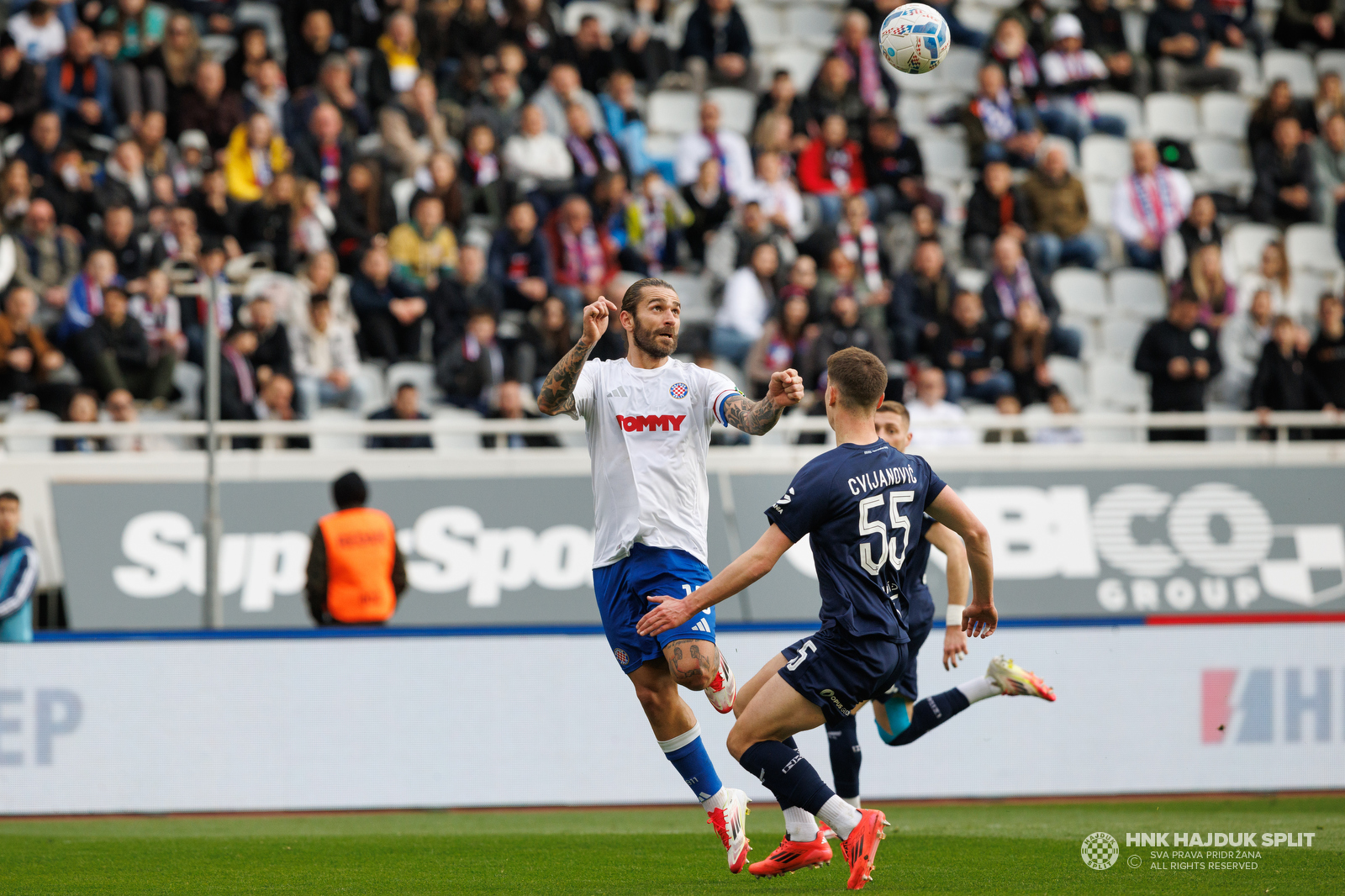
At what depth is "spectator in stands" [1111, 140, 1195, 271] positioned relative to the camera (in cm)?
1767

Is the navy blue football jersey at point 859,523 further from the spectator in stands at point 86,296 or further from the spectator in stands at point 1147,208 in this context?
the spectator in stands at point 1147,208

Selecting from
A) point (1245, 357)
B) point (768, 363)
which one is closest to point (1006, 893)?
point (768, 363)

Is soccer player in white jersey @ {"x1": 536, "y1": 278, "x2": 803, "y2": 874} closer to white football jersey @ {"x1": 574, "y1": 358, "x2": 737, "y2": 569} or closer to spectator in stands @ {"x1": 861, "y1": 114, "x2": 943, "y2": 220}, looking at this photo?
white football jersey @ {"x1": 574, "y1": 358, "x2": 737, "y2": 569}

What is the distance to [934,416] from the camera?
14.7m

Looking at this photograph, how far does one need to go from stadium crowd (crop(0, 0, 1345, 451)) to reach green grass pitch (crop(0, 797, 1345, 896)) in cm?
495

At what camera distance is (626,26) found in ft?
62.7

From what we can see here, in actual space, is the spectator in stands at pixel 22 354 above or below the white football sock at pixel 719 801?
above

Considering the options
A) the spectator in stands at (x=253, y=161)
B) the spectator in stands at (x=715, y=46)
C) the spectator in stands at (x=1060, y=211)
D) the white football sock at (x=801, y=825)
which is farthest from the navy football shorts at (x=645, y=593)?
the spectator in stands at (x=715, y=46)

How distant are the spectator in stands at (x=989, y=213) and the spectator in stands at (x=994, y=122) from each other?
0.93 metres

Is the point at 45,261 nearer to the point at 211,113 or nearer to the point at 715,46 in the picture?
the point at 211,113

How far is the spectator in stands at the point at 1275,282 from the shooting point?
661 inches

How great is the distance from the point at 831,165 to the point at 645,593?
37.5 ft

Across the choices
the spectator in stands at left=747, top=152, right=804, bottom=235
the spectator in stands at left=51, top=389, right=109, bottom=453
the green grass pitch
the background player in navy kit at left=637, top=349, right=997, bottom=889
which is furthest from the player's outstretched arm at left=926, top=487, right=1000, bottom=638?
the spectator in stands at left=747, top=152, right=804, bottom=235

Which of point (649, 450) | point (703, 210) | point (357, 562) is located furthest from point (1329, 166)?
→ point (649, 450)
